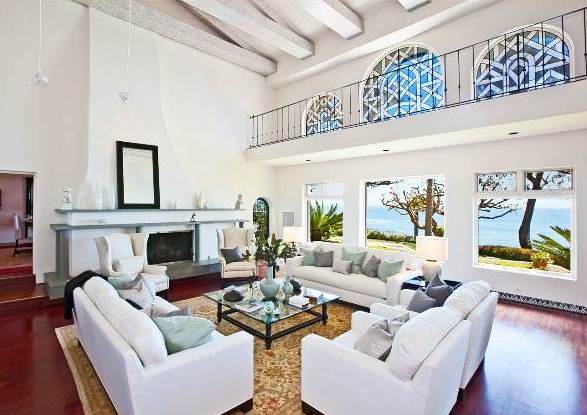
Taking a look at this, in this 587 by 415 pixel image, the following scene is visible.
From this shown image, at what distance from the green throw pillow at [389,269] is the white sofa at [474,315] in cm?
152

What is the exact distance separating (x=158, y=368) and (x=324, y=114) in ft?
24.9

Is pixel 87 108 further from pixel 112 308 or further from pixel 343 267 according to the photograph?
pixel 343 267

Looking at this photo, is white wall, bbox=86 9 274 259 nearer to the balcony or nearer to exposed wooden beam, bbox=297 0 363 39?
the balcony

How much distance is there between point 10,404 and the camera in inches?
99.3

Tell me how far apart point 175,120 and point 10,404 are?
6070 mm

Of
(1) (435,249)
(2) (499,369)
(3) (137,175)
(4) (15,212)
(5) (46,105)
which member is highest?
(5) (46,105)

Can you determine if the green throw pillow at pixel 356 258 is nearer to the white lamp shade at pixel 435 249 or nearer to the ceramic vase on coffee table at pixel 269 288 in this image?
the white lamp shade at pixel 435 249

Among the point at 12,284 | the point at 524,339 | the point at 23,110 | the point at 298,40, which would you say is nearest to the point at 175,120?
the point at 23,110

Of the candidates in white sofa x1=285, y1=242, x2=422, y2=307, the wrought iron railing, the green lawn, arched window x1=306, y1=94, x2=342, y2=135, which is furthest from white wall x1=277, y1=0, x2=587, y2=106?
white sofa x1=285, y1=242, x2=422, y2=307

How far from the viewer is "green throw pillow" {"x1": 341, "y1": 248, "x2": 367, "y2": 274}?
5039 mm

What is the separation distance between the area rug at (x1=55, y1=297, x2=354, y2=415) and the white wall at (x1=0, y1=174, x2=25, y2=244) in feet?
21.5

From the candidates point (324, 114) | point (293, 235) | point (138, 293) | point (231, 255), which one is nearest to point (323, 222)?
point (324, 114)

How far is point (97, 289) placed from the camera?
275 centimetres

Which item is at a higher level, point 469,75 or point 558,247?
point 469,75
